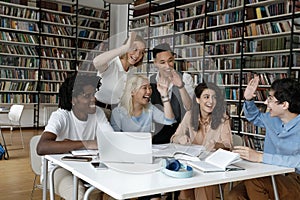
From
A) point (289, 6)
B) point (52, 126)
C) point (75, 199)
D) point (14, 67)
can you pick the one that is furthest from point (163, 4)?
point (75, 199)

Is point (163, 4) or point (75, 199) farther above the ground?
point (163, 4)

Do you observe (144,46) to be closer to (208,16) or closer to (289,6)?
(289,6)

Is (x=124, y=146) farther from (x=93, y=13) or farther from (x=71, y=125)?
(x=93, y=13)

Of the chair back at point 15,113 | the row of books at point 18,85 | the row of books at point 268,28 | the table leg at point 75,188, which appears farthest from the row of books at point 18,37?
the table leg at point 75,188

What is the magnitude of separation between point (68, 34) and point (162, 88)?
5.89m

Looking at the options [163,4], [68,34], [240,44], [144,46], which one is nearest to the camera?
[144,46]

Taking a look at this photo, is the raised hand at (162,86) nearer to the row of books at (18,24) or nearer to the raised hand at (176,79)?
the raised hand at (176,79)

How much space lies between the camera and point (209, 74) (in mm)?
1559

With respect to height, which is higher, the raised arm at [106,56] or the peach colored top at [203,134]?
the raised arm at [106,56]

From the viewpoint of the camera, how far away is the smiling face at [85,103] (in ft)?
4.48

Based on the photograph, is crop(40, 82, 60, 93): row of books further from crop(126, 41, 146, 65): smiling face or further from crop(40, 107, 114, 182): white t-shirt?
crop(126, 41, 146, 65): smiling face

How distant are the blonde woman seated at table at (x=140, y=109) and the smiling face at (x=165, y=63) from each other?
0.16ft

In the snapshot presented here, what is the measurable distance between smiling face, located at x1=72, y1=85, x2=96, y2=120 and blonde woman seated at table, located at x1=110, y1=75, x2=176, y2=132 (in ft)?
0.41

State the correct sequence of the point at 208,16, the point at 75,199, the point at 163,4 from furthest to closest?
the point at 163,4 → the point at 208,16 → the point at 75,199
